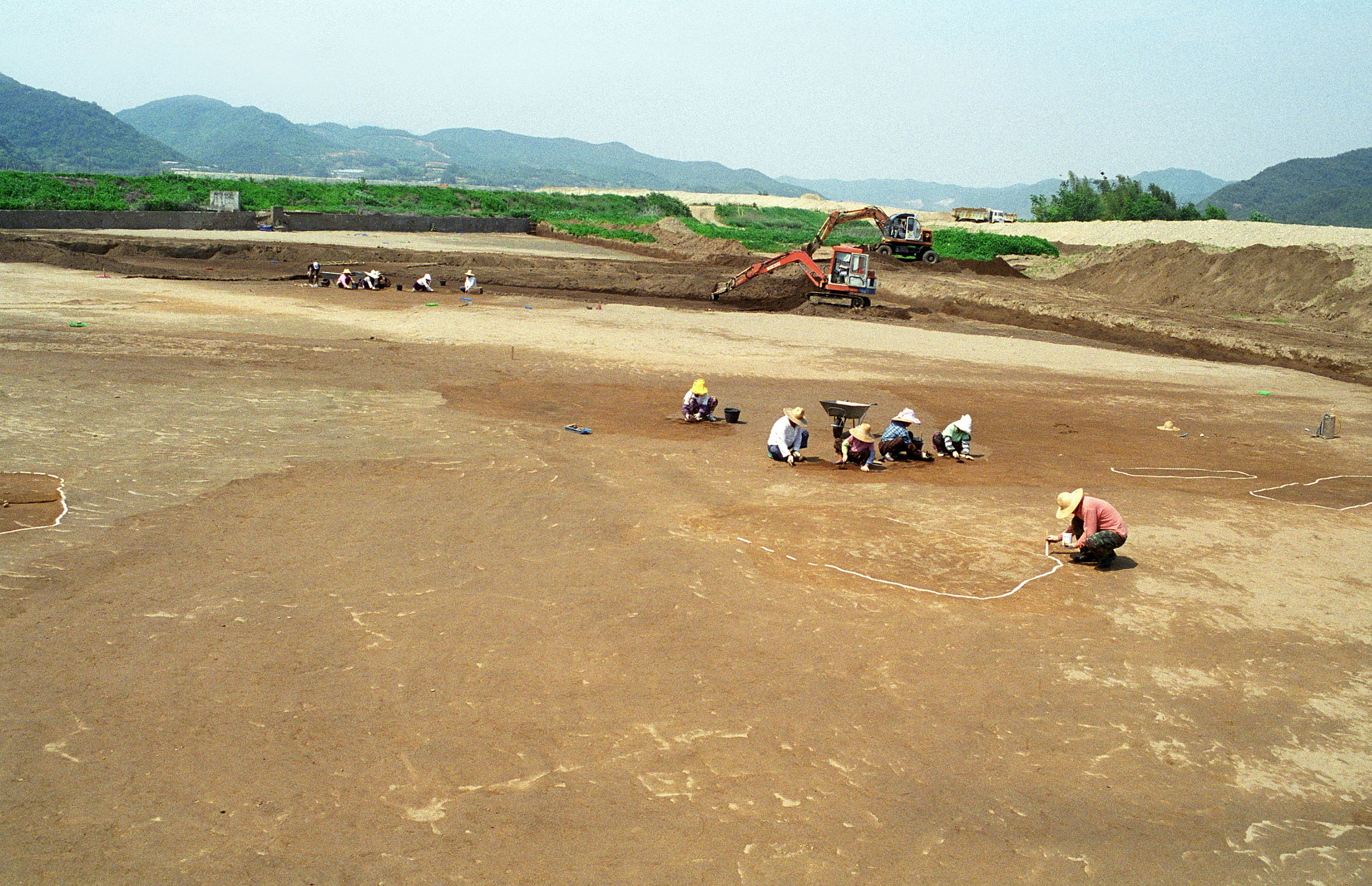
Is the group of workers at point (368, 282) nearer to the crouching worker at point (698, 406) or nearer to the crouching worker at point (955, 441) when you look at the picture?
the crouching worker at point (698, 406)

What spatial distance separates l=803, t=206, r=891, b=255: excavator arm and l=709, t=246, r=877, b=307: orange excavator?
111 centimetres

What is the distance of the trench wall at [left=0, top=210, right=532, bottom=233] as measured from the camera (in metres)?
48.4

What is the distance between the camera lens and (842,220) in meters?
46.7

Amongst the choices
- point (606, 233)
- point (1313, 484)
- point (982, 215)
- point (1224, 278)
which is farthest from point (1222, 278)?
point (982, 215)

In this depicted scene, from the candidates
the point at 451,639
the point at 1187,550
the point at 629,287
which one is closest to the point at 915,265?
the point at 629,287

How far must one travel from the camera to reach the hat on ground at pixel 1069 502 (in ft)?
36.1

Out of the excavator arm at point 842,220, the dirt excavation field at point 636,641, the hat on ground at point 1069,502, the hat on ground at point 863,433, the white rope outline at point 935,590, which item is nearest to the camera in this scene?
the dirt excavation field at point 636,641

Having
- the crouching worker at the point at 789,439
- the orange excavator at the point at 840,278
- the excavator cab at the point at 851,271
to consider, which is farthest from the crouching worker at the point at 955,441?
the excavator cab at the point at 851,271

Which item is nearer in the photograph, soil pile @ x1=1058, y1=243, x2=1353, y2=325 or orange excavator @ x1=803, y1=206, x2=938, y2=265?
soil pile @ x1=1058, y1=243, x2=1353, y2=325

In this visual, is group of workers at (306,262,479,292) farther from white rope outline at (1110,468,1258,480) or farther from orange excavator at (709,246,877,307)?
white rope outline at (1110,468,1258,480)

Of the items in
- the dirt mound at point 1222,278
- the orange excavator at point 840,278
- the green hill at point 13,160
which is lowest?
the orange excavator at point 840,278

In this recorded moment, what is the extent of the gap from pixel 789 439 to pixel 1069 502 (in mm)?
5245

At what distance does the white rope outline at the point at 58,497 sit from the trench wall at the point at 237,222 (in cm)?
4368

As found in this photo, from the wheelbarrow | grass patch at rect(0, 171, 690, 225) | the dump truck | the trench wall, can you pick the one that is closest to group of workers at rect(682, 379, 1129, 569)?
the wheelbarrow
